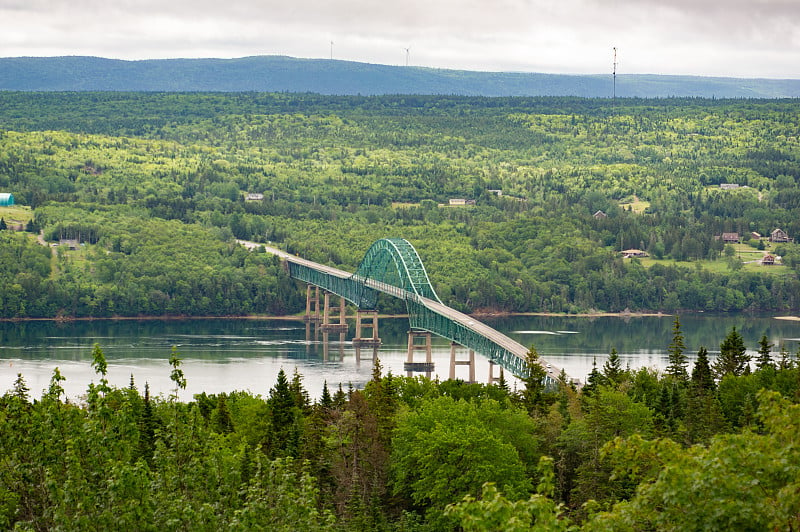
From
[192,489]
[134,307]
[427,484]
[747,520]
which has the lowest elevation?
[134,307]

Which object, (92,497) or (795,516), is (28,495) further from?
(795,516)

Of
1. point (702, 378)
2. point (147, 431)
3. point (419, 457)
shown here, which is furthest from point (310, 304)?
point (419, 457)

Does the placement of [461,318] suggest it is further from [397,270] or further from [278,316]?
[278,316]

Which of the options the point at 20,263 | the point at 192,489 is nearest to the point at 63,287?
the point at 20,263

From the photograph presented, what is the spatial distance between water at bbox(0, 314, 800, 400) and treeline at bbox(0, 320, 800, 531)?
30.4 metres

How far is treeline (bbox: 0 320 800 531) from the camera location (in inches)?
919

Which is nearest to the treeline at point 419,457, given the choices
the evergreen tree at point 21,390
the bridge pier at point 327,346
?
the evergreen tree at point 21,390

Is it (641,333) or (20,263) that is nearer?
(641,333)

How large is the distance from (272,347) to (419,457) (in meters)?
84.6

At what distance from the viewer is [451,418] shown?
176ft

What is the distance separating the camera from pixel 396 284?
16488 centimetres

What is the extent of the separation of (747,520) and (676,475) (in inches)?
53.6

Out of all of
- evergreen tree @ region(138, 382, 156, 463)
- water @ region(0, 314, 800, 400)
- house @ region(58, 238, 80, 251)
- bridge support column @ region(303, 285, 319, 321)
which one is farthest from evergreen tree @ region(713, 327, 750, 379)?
house @ region(58, 238, 80, 251)

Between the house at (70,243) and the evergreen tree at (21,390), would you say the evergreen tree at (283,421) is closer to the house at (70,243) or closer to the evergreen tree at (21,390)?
the evergreen tree at (21,390)
